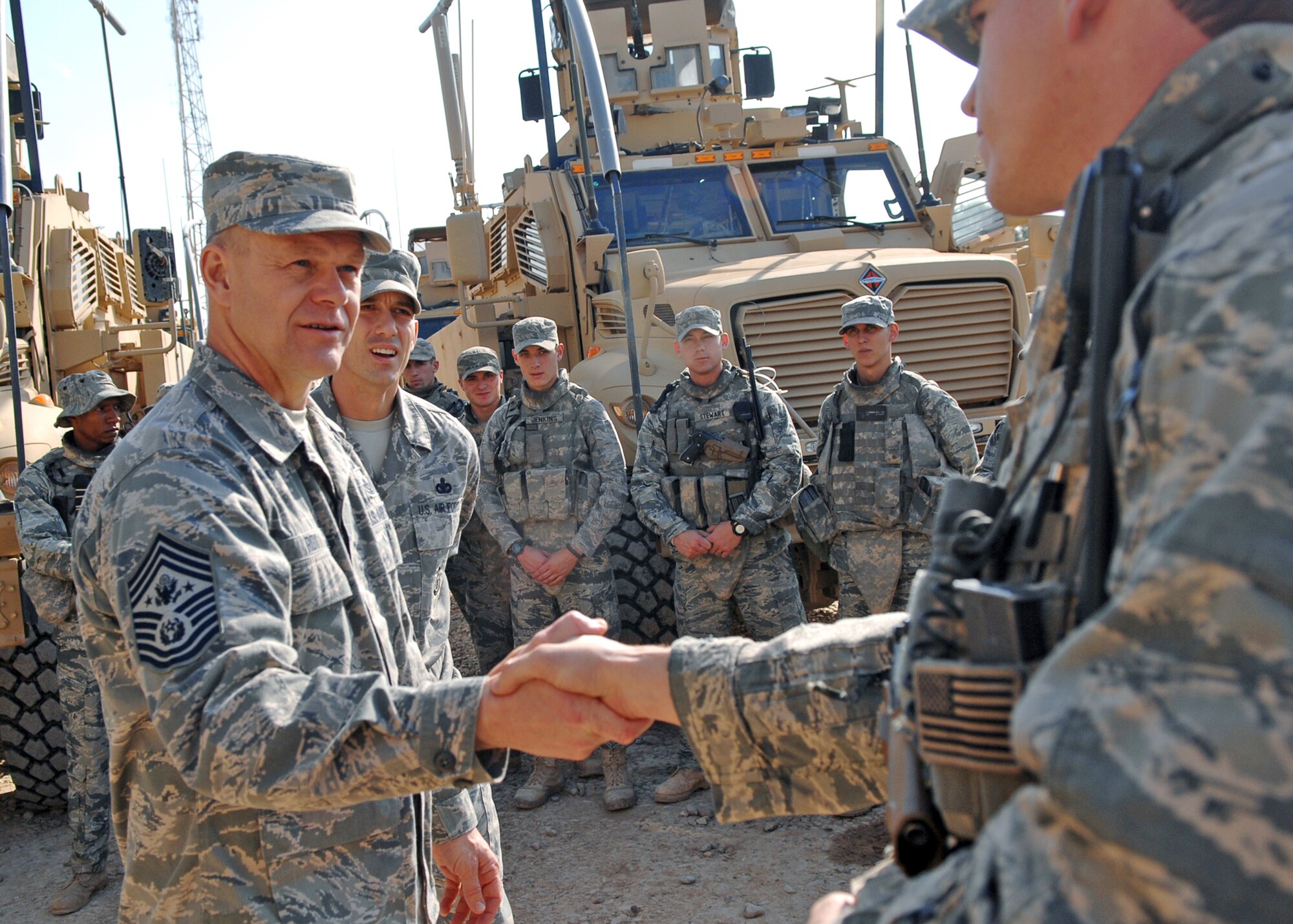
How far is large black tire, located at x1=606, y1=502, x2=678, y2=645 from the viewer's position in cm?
493

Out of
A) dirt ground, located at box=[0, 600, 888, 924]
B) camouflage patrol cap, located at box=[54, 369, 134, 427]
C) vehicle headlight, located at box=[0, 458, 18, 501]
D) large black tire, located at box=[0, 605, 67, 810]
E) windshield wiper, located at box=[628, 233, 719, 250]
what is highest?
windshield wiper, located at box=[628, 233, 719, 250]

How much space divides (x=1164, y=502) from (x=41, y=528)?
3972mm

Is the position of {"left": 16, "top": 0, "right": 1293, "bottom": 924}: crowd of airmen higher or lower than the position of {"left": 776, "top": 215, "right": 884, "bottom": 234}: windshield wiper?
lower

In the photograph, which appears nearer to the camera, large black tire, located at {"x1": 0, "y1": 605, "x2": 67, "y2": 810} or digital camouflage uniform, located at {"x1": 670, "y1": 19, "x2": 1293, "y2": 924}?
digital camouflage uniform, located at {"x1": 670, "y1": 19, "x2": 1293, "y2": 924}

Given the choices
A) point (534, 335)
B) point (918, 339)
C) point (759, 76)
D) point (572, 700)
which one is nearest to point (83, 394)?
point (534, 335)

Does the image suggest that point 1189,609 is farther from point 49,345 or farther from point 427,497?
point 49,345

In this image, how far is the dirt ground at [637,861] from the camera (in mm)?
3441

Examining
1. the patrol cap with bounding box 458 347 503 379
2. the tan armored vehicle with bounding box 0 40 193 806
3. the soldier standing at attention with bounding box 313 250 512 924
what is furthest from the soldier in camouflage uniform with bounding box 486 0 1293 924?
the patrol cap with bounding box 458 347 503 379

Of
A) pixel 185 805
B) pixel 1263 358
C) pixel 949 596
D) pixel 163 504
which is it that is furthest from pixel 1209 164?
pixel 185 805

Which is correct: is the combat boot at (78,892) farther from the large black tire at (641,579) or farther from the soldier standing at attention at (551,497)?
the large black tire at (641,579)

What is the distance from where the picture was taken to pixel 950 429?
14.6 feet

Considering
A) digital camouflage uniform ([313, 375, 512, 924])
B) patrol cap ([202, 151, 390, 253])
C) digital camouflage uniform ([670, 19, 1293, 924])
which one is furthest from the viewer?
digital camouflage uniform ([313, 375, 512, 924])

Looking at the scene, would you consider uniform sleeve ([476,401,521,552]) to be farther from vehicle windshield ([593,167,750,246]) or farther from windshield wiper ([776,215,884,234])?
windshield wiper ([776,215,884,234])

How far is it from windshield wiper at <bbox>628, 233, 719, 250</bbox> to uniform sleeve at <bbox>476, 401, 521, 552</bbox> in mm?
1901
